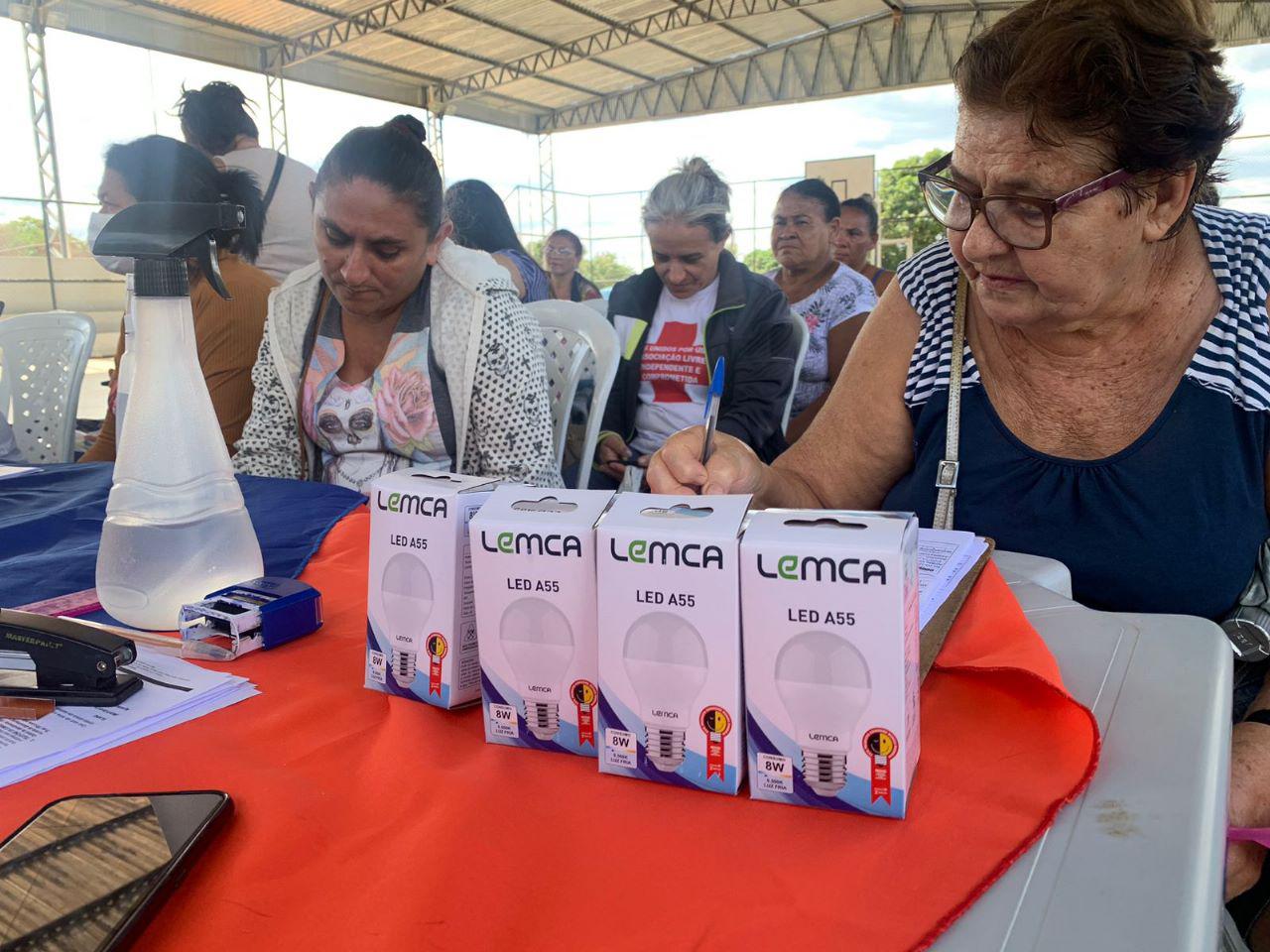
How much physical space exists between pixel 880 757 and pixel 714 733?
0.33 feet

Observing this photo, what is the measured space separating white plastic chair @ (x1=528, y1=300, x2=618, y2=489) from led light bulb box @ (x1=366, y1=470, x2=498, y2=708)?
1.38 m

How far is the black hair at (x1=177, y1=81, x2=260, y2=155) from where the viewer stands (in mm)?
3160

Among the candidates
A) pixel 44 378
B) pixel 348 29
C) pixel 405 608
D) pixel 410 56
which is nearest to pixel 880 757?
pixel 405 608

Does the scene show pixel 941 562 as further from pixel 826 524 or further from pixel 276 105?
pixel 276 105

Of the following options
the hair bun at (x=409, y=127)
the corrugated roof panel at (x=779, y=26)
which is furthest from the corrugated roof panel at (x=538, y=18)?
the hair bun at (x=409, y=127)

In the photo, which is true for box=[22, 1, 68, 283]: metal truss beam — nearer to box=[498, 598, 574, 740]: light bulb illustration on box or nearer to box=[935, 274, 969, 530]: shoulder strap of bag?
box=[935, 274, 969, 530]: shoulder strap of bag

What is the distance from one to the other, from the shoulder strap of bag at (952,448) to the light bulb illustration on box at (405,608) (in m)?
0.77

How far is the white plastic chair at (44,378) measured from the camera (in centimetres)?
264

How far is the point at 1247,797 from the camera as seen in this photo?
0.76 meters

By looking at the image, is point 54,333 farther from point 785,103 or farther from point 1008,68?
point 785,103

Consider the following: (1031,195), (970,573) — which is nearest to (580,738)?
(970,573)

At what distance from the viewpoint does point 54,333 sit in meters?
2.75

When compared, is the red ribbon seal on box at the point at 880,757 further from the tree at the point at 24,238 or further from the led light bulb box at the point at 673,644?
the tree at the point at 24,238

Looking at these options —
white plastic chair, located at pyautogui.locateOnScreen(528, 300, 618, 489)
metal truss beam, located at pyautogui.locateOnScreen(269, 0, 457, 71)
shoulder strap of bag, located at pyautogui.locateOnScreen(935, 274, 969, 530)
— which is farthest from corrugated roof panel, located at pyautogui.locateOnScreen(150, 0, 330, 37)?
shoulder strap of bag, located at pyautogui.locateOnScreen(935, 274, 969, 530)
